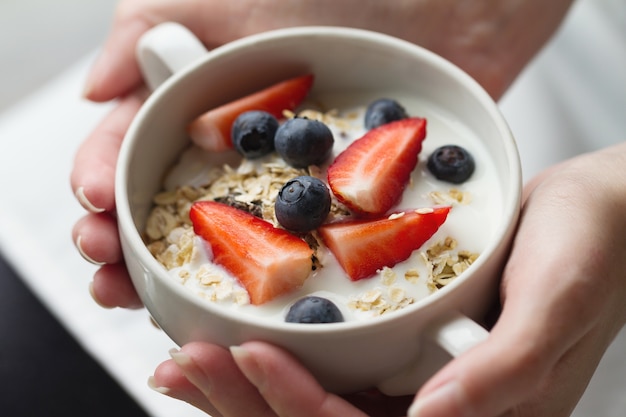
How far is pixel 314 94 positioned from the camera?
1097mm

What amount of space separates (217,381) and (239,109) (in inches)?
14.5

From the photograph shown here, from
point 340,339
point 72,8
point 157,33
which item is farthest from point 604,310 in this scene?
point 72,8

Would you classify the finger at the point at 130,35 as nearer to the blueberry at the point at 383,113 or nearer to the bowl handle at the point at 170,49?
the bowl handle at the point at 170,49

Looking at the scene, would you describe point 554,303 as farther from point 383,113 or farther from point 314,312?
point 383,113

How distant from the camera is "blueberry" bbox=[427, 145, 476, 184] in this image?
0.92 meters

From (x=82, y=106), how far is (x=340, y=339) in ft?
3.44

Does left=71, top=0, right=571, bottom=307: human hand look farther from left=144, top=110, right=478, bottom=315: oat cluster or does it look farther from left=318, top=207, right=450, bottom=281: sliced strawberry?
left=318, top=207, right=450, bottom=281: sliced strawberry

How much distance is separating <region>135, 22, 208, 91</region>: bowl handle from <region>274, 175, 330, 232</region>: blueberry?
0.28m

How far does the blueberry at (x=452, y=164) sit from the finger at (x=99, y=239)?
1.32 feet

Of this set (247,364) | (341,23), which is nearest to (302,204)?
(247,364)

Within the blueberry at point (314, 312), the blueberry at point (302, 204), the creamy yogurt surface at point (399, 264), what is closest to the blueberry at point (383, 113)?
the creamy yogurt surface at point (399, 264)

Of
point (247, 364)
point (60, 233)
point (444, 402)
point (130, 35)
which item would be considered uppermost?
point (444, 402)

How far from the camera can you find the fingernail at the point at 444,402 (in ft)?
2.26

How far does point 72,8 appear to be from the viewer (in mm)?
1907
